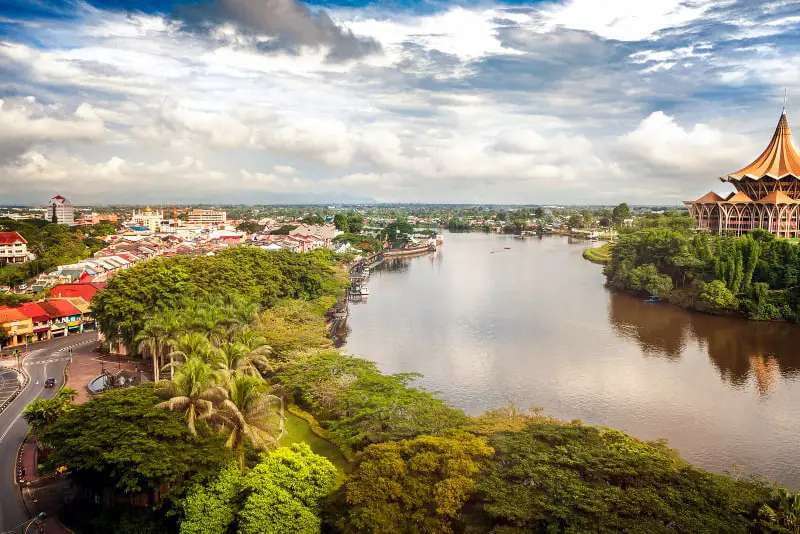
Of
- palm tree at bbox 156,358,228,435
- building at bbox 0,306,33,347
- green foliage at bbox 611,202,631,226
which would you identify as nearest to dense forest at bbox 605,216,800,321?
palm tree at bbox 156,358,228,435

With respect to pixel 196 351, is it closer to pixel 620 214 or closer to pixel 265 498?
pixel 265 498

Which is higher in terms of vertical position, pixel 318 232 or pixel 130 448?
pixel 318 232

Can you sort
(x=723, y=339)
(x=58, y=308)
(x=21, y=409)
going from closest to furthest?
(x=21, y=409)
(x=58, y=308)
(x=723, y=339)

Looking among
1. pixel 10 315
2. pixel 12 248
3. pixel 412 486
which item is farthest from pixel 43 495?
pixel 12 248

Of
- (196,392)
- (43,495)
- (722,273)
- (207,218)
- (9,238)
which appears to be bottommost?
(43,495)

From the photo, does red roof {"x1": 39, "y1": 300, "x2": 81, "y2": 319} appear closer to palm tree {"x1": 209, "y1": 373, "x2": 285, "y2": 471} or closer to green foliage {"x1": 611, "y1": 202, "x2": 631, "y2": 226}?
palm tree {"x1": 209, "y1": 373, "x2": 285, "y2": 471}

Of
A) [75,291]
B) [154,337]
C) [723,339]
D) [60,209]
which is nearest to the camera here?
[154,337]
